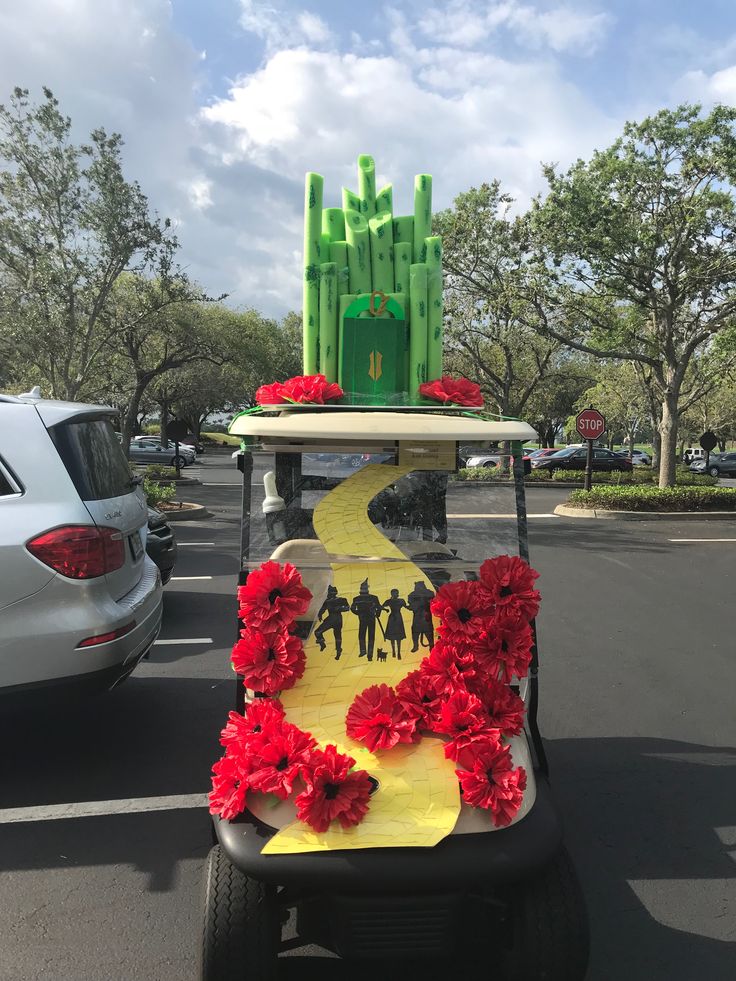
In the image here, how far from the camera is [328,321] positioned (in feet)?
10.6

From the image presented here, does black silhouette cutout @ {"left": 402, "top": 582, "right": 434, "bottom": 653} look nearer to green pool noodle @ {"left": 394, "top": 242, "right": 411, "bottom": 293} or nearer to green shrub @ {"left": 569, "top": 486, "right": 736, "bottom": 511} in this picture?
green pool noodle @ {"left": 394, "top": 242, "right": 411, "bottom": 293}

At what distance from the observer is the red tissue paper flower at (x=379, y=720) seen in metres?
2.34

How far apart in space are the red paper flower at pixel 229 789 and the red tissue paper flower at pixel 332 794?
0.18 metres

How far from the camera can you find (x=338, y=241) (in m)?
3.32

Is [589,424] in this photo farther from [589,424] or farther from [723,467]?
[723,467]

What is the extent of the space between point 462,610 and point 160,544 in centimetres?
446

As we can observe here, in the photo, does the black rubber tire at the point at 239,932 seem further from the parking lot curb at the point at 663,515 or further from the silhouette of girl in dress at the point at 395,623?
the parking lot curb at the point at 663,515

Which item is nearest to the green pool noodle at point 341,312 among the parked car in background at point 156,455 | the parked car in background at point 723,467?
the parked car in background at point 156,455

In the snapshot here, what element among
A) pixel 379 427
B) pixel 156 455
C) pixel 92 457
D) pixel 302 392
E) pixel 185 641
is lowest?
pixel 185 641

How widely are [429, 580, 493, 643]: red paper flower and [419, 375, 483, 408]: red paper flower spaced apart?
80 centimetres

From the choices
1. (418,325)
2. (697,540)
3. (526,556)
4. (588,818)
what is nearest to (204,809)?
(588,818)

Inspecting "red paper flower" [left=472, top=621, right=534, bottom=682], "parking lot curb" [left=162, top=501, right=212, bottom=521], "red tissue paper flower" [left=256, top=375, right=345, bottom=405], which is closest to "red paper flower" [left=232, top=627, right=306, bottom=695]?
"red paper flower" [left=472, top=621, right=534, bottom=682]

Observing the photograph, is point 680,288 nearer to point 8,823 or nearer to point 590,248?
point 590,248

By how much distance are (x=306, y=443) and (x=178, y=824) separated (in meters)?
1.86
